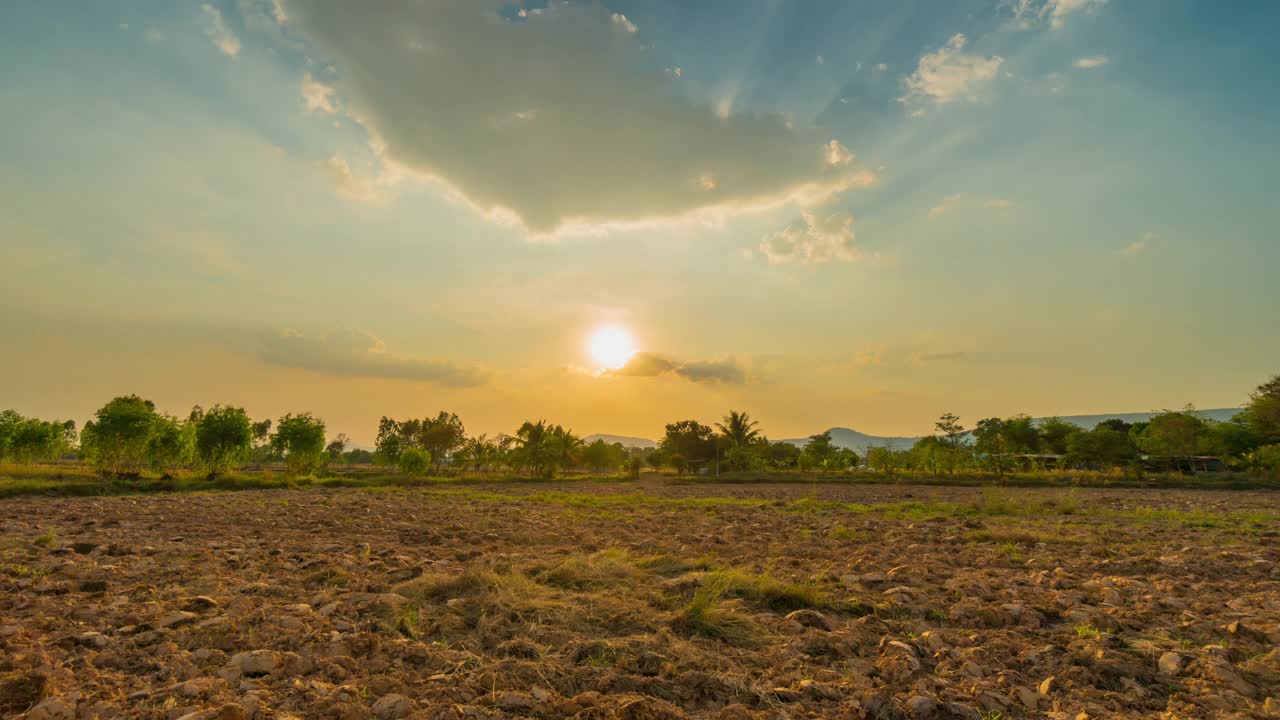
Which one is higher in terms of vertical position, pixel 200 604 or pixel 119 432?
pixel 119 432

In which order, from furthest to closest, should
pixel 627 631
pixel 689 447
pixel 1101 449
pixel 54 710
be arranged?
pixel 689 447 < pixel 1101 449 < pixel 627 631 < pixel 54 710

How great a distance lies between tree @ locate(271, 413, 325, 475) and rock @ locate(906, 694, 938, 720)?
54822mm

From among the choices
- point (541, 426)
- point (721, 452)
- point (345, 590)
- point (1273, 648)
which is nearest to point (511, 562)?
point (345, 590)

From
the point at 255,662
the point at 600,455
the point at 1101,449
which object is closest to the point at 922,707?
the point at 255,662

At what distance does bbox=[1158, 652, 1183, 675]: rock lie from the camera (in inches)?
207

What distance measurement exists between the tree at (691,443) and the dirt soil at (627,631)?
264ft

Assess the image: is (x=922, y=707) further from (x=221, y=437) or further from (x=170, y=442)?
(x=170, y=442)

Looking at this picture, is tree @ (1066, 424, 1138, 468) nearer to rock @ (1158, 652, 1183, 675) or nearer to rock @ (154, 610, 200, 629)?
rock @ (1158, 652, 1183, 675)

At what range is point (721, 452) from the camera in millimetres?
89375

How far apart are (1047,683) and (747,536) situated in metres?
9.63

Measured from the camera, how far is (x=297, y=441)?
1919 inches

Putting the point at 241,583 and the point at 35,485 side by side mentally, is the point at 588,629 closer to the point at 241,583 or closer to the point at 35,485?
the point at 241,583

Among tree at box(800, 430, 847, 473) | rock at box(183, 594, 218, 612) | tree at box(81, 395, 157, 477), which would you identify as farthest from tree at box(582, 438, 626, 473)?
rock at box(183, 594, 218, 612)

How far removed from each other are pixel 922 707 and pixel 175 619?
774cm
